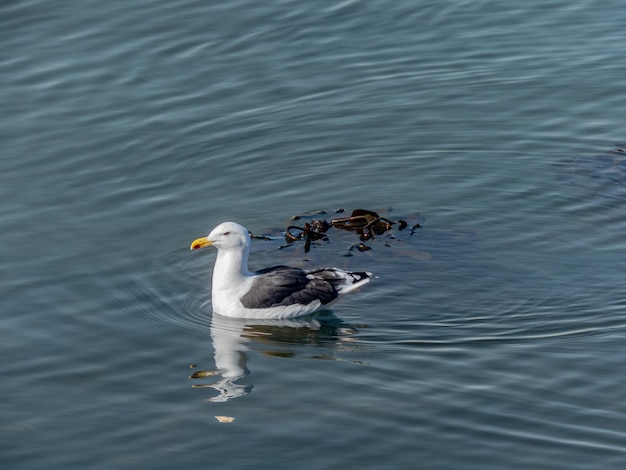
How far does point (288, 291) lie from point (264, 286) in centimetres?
31

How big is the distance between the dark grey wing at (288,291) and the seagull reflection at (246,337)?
26 cm

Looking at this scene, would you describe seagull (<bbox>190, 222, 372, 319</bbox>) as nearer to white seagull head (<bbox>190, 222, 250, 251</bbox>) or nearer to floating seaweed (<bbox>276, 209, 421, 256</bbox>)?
white seagull head (<bbox>190, 222, 250, 251</bbox>)

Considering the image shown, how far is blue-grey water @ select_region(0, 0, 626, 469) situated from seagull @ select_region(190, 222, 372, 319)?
0.31 m

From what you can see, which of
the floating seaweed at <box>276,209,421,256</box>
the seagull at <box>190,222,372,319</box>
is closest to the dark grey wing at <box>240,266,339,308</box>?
the seagull at <box>190,222,372,319</box>

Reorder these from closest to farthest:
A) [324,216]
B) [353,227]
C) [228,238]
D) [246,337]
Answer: [246,337] < [228,238] < [353,227] < [324,216]

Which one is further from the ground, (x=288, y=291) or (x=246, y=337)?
(x=288, y=291)

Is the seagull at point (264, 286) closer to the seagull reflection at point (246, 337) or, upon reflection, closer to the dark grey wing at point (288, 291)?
the dark grey wing at point (288, 291)

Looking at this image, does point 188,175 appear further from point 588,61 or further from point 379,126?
point 588,61

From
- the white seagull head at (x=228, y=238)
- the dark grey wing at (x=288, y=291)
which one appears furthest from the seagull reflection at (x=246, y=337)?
the white seagull head at (x=228, y=238)

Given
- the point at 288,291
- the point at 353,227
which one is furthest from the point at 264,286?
the point at 353,227

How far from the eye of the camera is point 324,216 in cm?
1669

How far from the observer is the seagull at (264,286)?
1422 centimetres

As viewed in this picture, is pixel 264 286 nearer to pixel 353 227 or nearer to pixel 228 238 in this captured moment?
pixel 228 238

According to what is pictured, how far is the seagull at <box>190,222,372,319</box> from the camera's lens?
14.2 m
